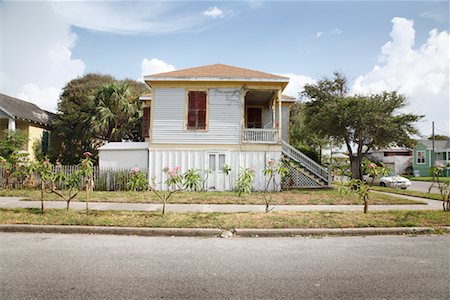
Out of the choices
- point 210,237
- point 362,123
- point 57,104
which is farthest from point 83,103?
point 210,237

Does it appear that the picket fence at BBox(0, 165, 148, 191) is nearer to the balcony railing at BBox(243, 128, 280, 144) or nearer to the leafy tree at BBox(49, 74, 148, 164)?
the balcony railing at BBox(243, 128, 280, 144)

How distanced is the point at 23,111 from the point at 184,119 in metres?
16.5

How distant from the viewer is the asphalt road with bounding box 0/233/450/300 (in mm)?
3885

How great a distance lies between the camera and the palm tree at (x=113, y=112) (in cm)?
2488

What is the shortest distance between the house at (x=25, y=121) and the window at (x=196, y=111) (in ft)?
47.1

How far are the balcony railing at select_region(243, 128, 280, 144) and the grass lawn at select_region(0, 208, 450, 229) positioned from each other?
8344mm

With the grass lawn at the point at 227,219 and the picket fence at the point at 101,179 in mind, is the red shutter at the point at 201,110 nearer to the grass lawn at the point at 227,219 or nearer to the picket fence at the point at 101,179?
the picket fence at the point at 101,179

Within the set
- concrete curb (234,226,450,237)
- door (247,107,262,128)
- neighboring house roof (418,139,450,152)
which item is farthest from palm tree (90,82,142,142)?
neighboring house roof (418,139,450,152)

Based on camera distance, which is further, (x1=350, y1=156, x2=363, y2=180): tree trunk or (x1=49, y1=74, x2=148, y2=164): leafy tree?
(x1=49, y1=74, x2=148, y2=164): leafy tree

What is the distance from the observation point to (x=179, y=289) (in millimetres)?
3943

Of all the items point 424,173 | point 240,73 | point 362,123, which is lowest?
point 424,173

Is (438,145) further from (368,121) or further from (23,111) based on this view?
(23,111)

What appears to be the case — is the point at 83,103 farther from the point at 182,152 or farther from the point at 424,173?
the point at 424,173

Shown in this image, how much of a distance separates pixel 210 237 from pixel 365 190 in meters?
4.88
